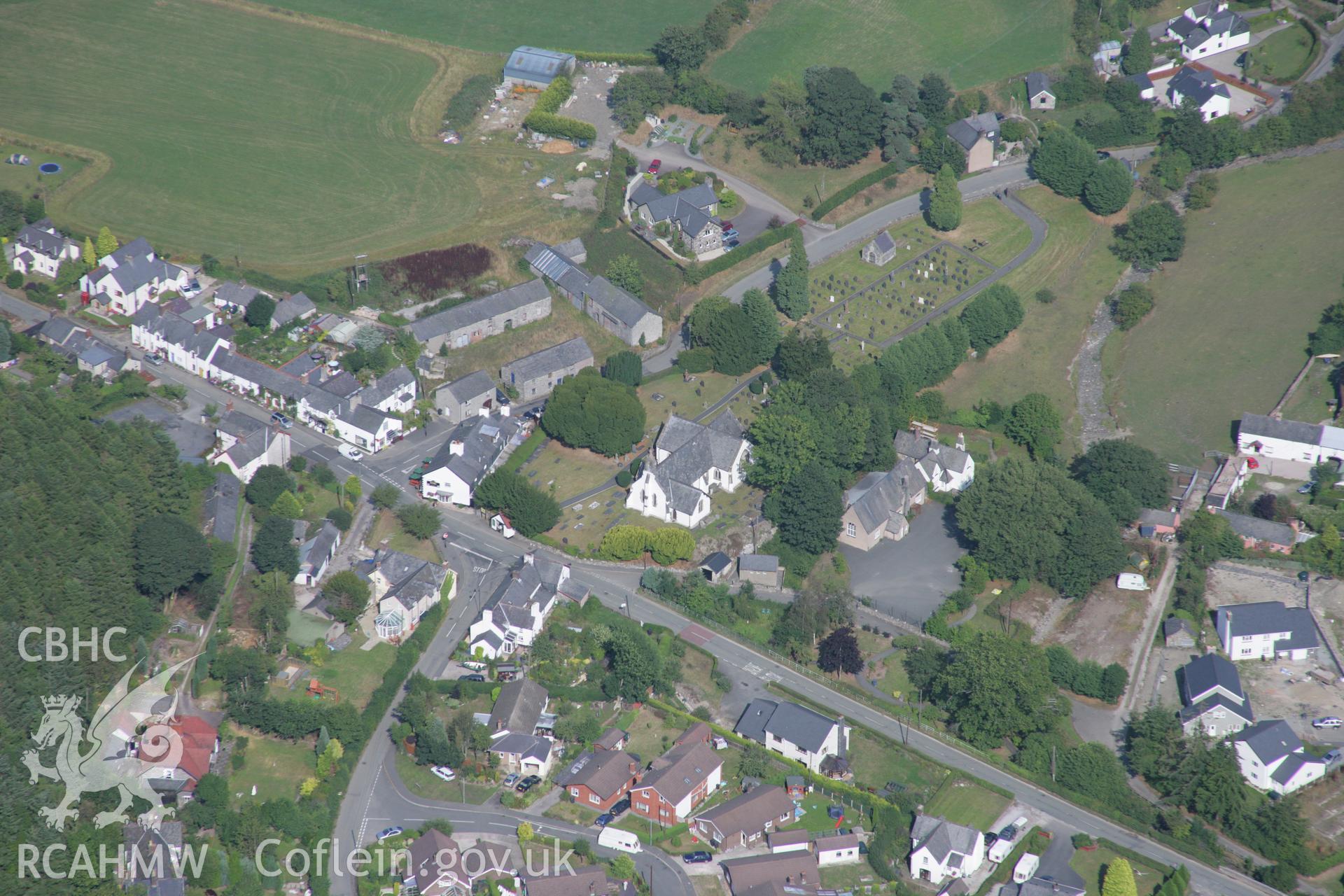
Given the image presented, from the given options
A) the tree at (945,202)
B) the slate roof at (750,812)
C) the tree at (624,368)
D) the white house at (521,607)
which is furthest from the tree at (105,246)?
the slate roof at (750,812)

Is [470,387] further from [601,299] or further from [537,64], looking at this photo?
[537,64]

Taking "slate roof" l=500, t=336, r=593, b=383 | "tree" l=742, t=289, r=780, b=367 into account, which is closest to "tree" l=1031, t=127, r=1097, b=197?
"tree" l=742, t=289, r=780, b=367

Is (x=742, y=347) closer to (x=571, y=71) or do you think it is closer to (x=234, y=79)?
(x=571, y=71)

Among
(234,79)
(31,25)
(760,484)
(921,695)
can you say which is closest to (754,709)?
(921,695)

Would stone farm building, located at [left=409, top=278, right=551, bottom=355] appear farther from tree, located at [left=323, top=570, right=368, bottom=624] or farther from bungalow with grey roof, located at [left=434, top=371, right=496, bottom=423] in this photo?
tree, located at [left=323, top=570, right=368, bottom=624]

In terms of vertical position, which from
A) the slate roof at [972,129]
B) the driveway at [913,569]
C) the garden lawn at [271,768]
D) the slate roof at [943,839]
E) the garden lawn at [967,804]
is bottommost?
the driveway at [913,569]

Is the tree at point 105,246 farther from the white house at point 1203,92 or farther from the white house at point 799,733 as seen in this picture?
the white house at point 1203,92
